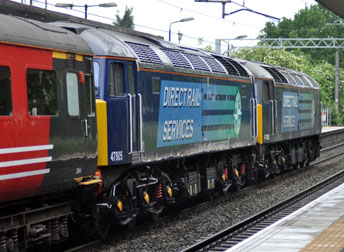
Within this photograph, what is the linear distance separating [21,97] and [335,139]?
131 feet

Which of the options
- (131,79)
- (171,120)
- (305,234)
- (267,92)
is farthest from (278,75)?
(305,234)

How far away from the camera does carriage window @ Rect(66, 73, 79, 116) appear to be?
1060 cm

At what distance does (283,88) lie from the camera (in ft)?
81.9

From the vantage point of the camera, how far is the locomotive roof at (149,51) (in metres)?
12.6

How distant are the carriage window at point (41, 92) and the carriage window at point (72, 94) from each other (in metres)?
0.40

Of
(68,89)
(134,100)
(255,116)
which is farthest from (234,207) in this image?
(68,89)

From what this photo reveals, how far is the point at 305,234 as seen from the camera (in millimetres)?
11969

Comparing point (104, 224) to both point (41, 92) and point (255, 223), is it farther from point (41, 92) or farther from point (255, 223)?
point (41, 92)

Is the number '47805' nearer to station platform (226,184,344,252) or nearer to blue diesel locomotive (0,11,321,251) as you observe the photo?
blue diesel locomotive (0,11,321,251)

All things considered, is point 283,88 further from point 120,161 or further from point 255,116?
point 120,161

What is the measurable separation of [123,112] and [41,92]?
9.61 ft

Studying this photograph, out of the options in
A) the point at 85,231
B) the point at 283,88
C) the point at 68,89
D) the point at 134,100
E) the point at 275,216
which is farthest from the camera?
the point at 283,88

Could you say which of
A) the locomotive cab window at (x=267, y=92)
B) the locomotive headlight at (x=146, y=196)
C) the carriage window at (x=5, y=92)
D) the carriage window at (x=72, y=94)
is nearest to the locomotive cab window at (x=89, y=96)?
the carriage window at (x=72, y=94)

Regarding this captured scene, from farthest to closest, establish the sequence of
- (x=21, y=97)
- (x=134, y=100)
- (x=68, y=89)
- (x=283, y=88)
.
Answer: (x=283, y=88) < (x=134, y=100) < (x=68, y=89) < (x=21, y=97)
